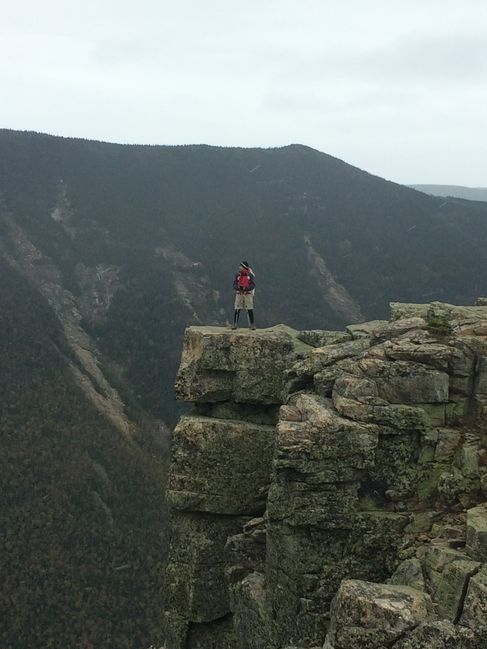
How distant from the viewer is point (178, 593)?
1762 centimetres

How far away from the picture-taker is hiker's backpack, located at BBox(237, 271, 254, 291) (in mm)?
20922

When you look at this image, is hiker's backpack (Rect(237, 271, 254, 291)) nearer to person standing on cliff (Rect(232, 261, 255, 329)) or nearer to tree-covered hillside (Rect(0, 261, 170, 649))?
person standing on cliff (Rect(232, 261, 255, 329))

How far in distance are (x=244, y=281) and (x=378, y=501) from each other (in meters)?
10.5

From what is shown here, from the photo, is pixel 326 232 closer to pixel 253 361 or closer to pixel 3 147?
pixel 3 147

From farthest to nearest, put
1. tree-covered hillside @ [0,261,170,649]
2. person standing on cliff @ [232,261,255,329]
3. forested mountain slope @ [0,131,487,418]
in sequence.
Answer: forested mountain slope @ [0,131,487,418]
tree-covered hillside @ [0,261,170,649]
person standing on cliff @ [232,261,255,329]

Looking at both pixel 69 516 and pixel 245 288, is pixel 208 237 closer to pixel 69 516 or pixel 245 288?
pixel 69 516

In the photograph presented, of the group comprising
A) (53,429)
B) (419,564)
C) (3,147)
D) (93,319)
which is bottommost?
(53,429)

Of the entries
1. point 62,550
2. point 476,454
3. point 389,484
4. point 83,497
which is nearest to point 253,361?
point 389,484

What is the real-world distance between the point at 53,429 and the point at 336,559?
167 feet

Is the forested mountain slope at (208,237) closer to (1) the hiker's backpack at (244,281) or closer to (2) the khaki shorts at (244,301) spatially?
(2) the khaki shorts at (244,301)

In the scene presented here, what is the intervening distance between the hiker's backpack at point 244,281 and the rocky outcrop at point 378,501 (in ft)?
17.5

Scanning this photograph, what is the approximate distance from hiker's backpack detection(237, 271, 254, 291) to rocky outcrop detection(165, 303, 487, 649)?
5.34m

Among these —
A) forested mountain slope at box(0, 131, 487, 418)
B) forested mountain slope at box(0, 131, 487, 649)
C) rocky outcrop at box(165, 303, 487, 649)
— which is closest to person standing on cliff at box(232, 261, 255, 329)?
rocky outcrop at box(165, 303, 487, 649)

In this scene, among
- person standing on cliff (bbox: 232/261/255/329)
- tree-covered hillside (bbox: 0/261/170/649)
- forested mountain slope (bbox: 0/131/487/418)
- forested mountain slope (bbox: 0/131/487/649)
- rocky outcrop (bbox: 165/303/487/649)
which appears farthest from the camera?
forested mountain slope (bbox: 0/131/487/418)
